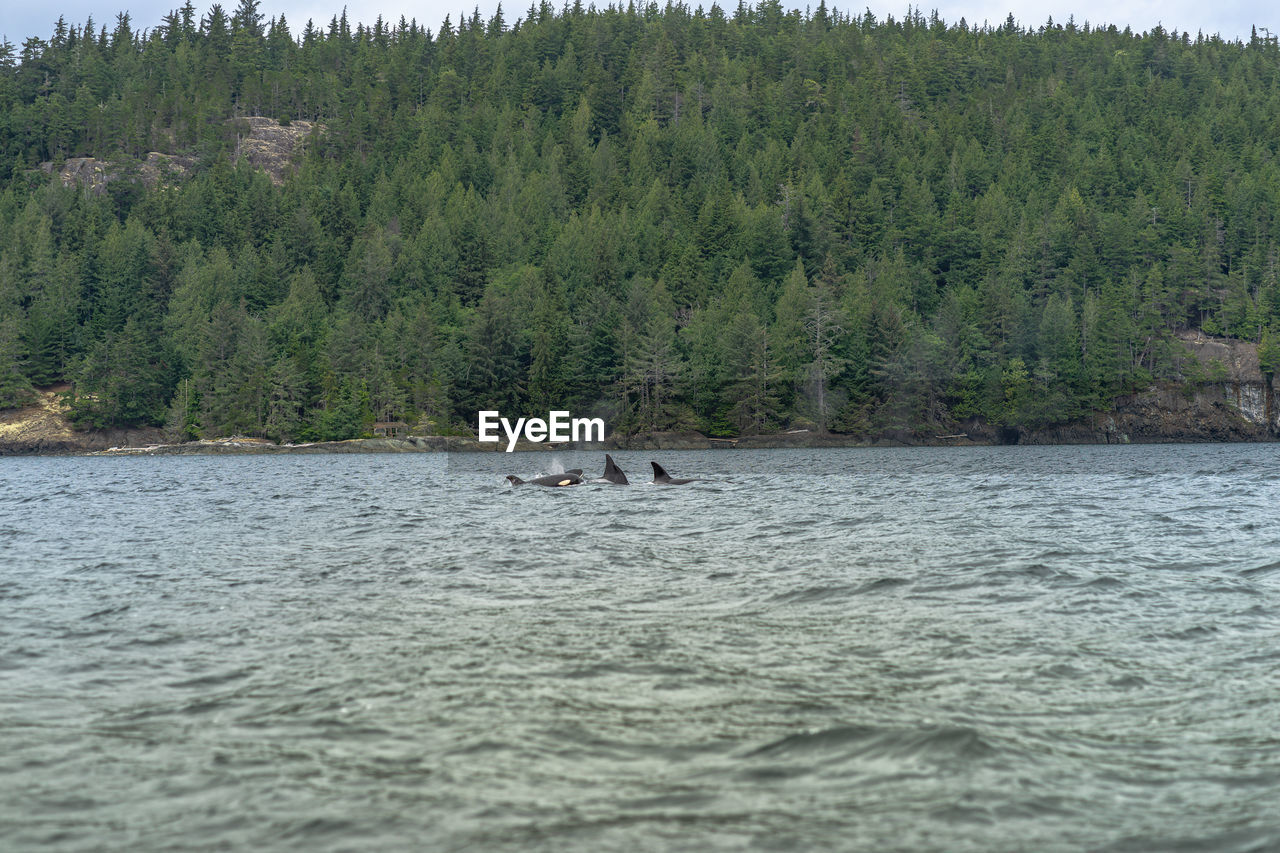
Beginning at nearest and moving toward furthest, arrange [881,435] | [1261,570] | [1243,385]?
1. [1261,570]
2. [881,435]
3. [1243,385]

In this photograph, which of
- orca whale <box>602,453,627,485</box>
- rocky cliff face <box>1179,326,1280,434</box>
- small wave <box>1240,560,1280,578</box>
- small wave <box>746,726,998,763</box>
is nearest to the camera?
small wave <box>746,726,998,763</box>

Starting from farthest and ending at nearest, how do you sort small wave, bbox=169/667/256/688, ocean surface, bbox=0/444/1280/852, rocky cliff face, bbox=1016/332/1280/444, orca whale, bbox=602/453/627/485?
rocky cliff face, bbox=1016/332/1280/444 → orca whale, bbox=602/453/627/485 → small wave, bbox=169/667/256/688 → ocean surface, bbox=0/444/1280/852

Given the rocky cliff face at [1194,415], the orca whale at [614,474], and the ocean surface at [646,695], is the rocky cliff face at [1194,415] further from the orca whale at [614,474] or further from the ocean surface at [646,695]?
the ocean surface at [646,695]

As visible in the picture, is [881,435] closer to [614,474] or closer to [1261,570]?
[614,474]

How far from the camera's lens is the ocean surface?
28.0 feet

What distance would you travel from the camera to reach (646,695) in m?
12.1

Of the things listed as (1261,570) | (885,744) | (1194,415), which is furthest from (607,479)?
(1194,415)

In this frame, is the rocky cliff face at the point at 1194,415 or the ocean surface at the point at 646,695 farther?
the rocky cliff face at the point at 1194,415

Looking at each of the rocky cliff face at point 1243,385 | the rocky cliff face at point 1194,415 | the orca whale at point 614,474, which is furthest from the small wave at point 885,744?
the rocky cliff face at point 1243,385

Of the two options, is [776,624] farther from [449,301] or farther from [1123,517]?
[449,301]

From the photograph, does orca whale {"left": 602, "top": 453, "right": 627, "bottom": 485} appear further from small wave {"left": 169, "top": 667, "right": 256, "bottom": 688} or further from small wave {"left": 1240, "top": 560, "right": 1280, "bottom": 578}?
small wave {"left": 169, "top": 667, "right": 256, "bottom": 688}

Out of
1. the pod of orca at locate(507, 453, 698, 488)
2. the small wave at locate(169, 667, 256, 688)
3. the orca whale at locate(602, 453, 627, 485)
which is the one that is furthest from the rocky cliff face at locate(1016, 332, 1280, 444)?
the small wave at locate(169, 667, 256, 688)

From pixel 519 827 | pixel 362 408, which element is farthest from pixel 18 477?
pixel 519 827

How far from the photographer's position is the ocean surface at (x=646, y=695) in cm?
853
